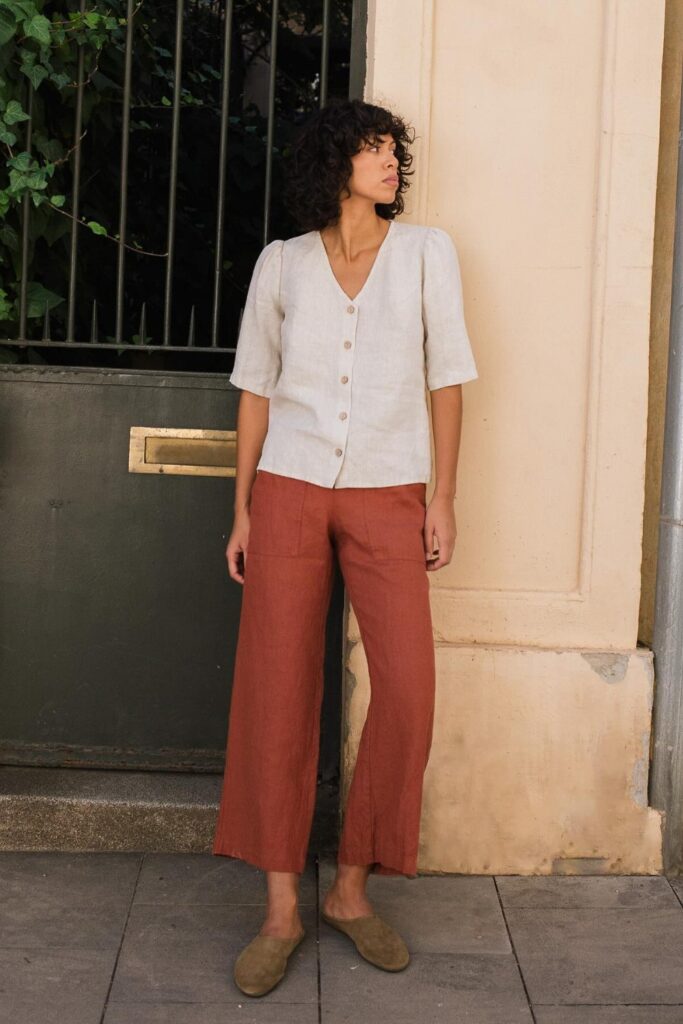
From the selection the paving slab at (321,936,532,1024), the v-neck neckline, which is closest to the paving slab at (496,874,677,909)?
the paving slab at (321,936,532,1024)

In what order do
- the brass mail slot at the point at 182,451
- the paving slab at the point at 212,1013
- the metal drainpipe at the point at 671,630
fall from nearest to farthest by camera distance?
the paving slab at the point at 212,1013
the metal drainpipe at the point at 671,630
the brass mail slot at the point at 182,451

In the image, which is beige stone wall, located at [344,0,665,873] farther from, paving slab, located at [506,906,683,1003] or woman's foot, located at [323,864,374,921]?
woman's foot, located at [323,864,374,921]

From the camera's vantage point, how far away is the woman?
2.97 m

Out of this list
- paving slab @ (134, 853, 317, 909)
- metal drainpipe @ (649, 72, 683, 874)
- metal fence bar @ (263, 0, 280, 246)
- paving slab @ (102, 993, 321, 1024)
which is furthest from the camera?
metal fence bar @ (263, 0, 280, 246)

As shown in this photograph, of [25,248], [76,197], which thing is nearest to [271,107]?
[76,197]

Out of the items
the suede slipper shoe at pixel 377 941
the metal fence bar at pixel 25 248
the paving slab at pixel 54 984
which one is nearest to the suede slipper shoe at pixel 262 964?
the suede slipper shoe at pixel 377 941

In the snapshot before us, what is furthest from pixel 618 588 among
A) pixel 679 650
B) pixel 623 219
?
pixel 623 219

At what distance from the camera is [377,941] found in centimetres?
300

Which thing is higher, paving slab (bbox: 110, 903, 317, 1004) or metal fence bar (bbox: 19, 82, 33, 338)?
metal fence bar (bbox: 19, 82, 33, 338)

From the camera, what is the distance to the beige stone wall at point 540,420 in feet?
11.2

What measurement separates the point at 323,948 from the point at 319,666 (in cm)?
69

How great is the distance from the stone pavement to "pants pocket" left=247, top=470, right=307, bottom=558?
997 millimetres

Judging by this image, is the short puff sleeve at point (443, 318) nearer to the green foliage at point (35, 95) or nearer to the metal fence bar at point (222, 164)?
the metal fence bar at point (222, 164)

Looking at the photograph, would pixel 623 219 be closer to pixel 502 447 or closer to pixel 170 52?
pixel 502 447
